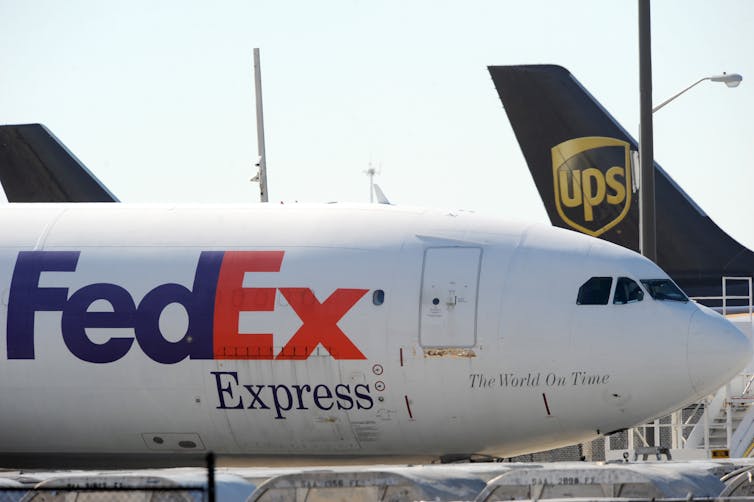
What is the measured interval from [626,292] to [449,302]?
2.42m

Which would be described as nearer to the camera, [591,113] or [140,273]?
[140,273]

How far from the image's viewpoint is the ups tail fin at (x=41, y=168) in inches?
1305

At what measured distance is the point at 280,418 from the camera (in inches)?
769

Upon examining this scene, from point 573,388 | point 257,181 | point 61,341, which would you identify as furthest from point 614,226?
point 61,341

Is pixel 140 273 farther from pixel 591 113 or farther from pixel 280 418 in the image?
pixel 591 113

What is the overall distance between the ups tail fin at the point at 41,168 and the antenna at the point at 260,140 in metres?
4.26

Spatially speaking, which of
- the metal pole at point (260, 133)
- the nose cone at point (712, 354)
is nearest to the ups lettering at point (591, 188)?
the metal pole at point (260, 133)

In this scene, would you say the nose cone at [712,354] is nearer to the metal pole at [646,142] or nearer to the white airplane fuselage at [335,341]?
the white airplane fuselage at [335,341]

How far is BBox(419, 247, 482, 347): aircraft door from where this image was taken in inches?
749

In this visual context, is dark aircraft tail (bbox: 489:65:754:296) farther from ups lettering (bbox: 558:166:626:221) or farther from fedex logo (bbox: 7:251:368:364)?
fedex logo (bbox: 7:251:368:364)

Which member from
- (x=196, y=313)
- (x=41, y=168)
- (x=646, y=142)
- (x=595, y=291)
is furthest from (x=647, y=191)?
(x=41, y=168)

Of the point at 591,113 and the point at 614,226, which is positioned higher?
the point at 591,113

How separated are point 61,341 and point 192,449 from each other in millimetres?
2385

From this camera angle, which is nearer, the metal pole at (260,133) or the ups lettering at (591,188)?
the ups lettering at (591,188)
